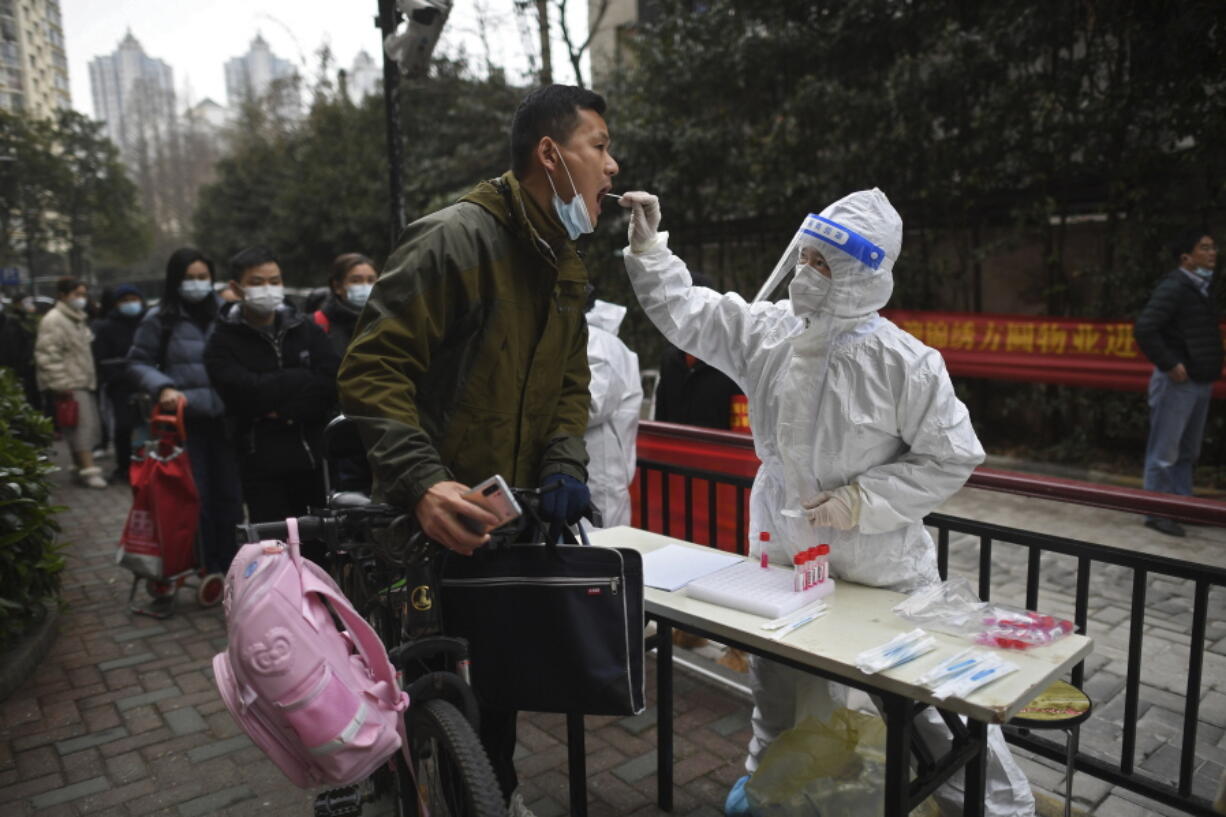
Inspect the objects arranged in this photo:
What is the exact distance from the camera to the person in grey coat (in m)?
5.04

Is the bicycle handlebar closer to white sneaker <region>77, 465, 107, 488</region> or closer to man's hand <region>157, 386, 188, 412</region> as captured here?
man's hand <region>157, 386, 188, 412</region>

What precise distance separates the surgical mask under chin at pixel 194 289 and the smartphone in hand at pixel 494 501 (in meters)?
3.94

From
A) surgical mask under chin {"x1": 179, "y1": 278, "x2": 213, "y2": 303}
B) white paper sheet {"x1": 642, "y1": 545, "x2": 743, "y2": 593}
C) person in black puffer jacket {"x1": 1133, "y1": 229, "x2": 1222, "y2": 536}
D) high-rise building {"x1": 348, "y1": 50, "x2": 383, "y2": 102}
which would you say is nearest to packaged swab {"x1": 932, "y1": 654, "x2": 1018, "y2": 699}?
white paper sheet {"x1": 642, "y1": 545, "x2": 743, "y2": 593}

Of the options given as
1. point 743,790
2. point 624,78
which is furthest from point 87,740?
point 624,78

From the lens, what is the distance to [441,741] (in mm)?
2084

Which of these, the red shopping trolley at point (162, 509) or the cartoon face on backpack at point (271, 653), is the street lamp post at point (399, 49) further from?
the cartoon face on backpack at point (271, 653)

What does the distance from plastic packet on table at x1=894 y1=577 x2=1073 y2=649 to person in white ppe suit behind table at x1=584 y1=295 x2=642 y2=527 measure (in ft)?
5.67

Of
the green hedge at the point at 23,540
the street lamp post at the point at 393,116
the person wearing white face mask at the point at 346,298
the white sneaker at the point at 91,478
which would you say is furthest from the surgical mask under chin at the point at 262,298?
the white sneaker at the point at 91,478

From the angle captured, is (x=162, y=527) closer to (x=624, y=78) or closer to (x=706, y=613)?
(x=706, y=613)

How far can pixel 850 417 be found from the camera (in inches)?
101

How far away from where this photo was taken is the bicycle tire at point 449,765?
76.6 inches

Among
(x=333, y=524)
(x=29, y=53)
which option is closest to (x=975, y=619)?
(x=333, y=524)

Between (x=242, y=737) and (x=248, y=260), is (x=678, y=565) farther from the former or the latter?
(x=248, y=260)

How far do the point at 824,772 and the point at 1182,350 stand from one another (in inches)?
211
